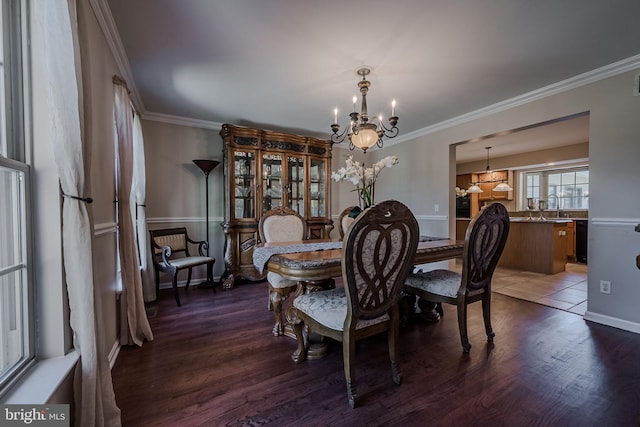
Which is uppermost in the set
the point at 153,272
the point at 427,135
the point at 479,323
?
the point at 427,135

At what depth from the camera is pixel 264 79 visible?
8.54 ft

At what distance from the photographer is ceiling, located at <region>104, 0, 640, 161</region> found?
66.3 inches

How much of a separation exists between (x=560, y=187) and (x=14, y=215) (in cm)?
837

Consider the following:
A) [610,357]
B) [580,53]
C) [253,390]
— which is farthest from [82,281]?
[580,53]

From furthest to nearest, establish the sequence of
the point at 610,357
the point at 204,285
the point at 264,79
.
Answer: the point at 204,285, the point at 264,79, the point at 610,357

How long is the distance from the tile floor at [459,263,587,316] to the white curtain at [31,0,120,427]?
12.6 feet

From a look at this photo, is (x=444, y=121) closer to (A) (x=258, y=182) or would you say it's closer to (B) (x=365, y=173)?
(B) (x=365, y=173)

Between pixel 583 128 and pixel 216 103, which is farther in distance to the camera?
pixel 583 128

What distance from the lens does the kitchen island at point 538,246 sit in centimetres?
419

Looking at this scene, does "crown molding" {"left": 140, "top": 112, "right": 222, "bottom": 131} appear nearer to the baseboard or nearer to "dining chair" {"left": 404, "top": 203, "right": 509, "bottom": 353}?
"dining chair" {"left": 404, "top": 203, "right": 509, "bottom": 353}

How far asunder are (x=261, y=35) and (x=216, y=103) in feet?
4.92

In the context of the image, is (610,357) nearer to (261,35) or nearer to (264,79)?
(261,35)

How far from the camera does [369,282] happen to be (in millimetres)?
1421

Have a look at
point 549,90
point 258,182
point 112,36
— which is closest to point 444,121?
point 549,90
